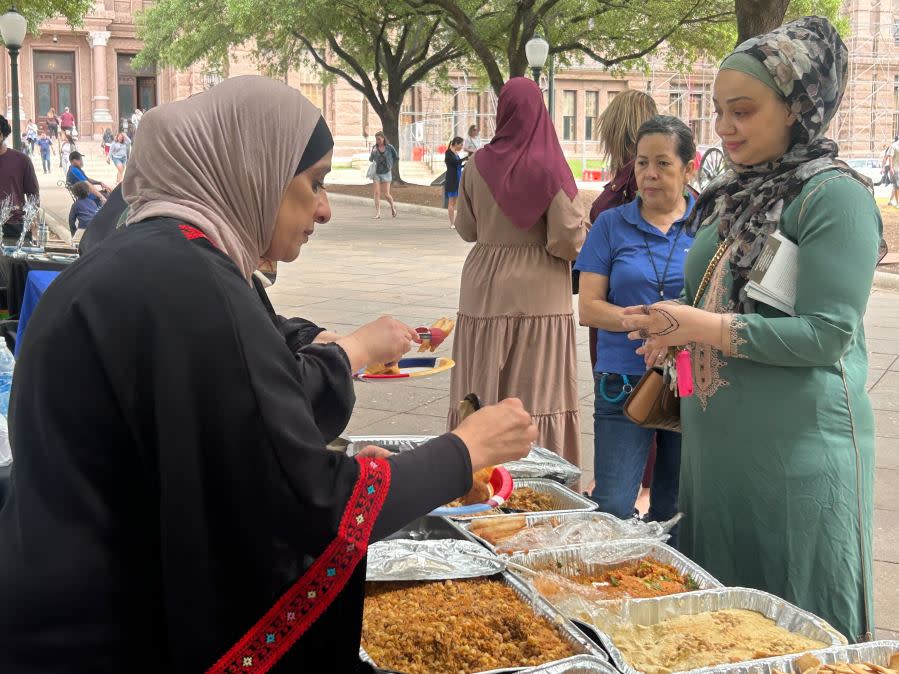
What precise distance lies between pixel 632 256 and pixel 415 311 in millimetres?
6760

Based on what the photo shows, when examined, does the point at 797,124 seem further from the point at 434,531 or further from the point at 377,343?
the point at 434,531

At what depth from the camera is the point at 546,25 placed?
2417cm

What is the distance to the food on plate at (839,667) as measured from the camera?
6.79ft

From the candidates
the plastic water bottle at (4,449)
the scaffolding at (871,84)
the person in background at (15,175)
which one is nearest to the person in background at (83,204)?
the person in background at (15,175)

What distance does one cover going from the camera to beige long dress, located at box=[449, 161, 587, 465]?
15.5 ft

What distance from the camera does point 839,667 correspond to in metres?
2.09

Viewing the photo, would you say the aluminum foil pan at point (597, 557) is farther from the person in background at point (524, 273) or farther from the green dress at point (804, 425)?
the person in background at point (524, 273)

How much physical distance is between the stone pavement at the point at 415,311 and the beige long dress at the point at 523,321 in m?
0.79

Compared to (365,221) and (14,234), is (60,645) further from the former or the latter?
(365,221)

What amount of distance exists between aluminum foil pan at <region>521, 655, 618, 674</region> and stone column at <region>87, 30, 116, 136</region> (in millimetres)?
50472

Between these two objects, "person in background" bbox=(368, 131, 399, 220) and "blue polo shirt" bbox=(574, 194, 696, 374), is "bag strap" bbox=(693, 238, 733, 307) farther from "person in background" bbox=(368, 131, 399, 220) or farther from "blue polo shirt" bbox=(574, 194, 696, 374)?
"person in background" bbox=(368, 131, 399, 220)

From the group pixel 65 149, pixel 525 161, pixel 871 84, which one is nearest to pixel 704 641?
pixel 525 161

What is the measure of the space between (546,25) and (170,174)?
23793mm

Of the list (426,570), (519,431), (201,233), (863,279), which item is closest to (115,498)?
(201,233)
